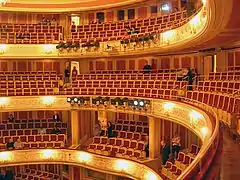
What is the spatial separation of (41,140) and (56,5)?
24.8 feet

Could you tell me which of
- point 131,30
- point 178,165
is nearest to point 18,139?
point 131,30

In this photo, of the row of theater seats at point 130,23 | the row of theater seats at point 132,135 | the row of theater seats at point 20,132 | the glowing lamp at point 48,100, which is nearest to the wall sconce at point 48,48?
the row of theater seats at point 130,23

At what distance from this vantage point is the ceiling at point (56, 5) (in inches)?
731

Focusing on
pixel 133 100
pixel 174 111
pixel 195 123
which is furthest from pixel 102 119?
pixel 195 123

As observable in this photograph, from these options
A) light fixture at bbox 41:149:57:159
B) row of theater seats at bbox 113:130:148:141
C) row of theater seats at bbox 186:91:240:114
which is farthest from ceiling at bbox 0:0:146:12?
row of theater seats at bbox 186:91:240:114

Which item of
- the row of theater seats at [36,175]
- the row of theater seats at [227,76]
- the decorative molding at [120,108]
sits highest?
the row of theater seats at [227,76]

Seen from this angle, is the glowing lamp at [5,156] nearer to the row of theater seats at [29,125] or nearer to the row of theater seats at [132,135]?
the row of theater seats at [29,125]

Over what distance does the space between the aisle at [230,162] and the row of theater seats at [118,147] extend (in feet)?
25.4

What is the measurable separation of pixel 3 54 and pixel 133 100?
7.17 metres

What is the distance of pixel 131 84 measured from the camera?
14.2 meters

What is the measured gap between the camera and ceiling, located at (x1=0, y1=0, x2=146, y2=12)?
18.6m

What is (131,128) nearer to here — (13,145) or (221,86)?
(13,145)

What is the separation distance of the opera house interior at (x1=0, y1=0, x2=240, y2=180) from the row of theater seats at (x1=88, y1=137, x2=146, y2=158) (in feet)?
0.14

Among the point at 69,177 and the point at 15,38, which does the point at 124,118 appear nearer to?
the point at 69,177
